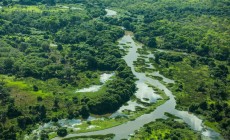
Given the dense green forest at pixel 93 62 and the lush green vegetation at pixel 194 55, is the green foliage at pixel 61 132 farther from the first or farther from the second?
the lush green vegetation at pixel 194 55

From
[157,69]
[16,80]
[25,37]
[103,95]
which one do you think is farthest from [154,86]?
[25,37]

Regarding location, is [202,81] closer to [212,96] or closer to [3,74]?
[212,96]

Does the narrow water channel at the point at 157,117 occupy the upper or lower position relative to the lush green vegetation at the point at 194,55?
lower

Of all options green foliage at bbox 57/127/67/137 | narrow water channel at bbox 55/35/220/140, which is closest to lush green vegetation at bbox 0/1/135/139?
green foliage at bbox 57/127/67/137

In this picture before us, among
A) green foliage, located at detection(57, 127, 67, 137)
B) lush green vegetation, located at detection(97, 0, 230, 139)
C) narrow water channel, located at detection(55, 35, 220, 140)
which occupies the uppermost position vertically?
lush green vegetation, located at detection(97, 0, 230, 139)

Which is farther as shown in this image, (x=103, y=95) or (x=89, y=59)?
(x=89, y=59)

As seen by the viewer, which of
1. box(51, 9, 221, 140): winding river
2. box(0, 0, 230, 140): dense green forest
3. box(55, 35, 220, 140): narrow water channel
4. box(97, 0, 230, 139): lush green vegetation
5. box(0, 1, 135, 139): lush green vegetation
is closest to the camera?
box(55, 35, 220, 140): narrow water channel

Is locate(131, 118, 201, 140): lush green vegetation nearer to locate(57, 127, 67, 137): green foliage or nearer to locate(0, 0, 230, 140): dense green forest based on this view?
locate(0, 0, 230, 140): dense green forest

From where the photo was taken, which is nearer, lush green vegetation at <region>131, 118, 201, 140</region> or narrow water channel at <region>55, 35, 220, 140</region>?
lush green vegetation at <region>131, 118, 201, 140</region>

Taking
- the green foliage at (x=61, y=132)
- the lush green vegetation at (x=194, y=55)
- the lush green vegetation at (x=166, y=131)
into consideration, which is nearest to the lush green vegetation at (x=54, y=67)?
the green foliage at (x=61, y=132)
